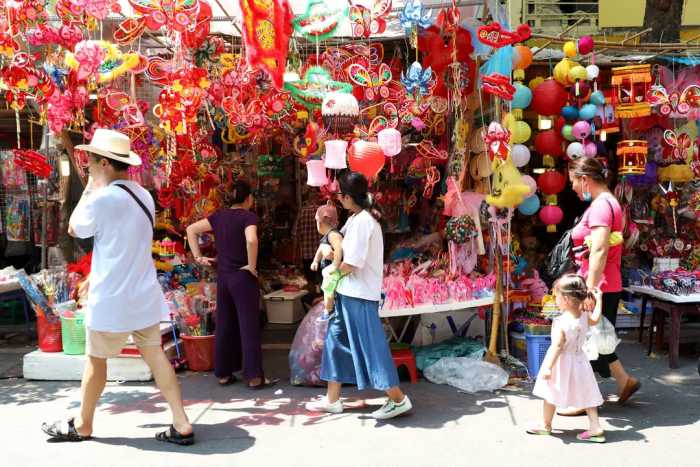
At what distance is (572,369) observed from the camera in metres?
3.97

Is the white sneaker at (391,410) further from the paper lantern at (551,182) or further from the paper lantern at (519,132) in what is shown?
the paper lantern at (551,182)

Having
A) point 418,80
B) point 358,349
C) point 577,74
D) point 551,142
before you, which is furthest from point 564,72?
point 358,349

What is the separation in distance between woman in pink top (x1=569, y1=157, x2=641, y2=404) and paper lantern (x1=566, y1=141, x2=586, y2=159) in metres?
1.53

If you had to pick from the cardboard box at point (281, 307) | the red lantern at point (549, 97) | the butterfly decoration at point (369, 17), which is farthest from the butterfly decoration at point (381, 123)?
the cardboard box at point (281, 307)

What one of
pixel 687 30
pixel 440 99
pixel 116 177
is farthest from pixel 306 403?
pixel 687 30

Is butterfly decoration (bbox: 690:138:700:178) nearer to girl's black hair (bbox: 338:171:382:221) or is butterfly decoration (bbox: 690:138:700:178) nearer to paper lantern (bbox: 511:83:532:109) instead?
paper lantern (bbox: 511:83:532:109)

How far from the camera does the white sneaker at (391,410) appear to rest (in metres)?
4.30

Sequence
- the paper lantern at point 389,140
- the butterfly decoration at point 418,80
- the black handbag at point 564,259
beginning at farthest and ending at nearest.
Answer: the butterfly decoration at point 418,80
the paper lantern at point 389,140
the black handbag at point 564,259

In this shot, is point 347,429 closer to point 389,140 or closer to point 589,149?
point 389,140

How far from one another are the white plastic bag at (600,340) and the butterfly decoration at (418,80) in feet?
7.69

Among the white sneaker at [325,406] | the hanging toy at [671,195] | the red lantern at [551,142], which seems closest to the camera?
the white sneaker at [325,406]

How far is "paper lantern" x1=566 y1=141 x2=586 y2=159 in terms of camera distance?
593cm

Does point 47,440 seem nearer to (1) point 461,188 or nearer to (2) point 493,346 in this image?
(2) point 493,346

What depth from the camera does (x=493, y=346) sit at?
209 inches
